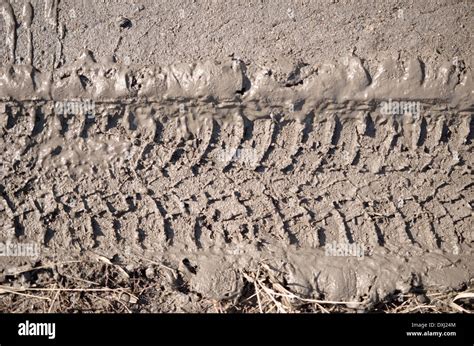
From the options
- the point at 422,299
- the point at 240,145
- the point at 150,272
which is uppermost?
the point at 240,145

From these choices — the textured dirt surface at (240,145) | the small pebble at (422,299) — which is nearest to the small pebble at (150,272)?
the textured dirt surface at (240,145)

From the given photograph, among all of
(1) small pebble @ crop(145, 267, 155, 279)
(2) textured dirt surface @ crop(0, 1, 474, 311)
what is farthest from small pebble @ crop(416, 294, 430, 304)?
(1) small pebble @ crop(145, 267, 155, 279)

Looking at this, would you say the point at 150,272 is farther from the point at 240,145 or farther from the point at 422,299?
the point at 422,299

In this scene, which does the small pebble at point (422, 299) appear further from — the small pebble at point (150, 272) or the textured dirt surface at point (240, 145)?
the small pebble at point (150, 272)

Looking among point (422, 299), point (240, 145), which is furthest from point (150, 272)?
point (422, 299)

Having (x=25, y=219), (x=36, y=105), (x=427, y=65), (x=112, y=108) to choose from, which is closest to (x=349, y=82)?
(x=427, y=65)

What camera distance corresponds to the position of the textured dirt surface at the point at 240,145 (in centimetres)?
327

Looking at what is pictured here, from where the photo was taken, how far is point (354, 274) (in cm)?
331

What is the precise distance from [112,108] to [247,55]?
0.85 metres

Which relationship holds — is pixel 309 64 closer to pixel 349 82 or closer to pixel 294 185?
pixel 349 82

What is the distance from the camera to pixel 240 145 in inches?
135

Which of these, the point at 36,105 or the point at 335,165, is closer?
the point at 36,105
